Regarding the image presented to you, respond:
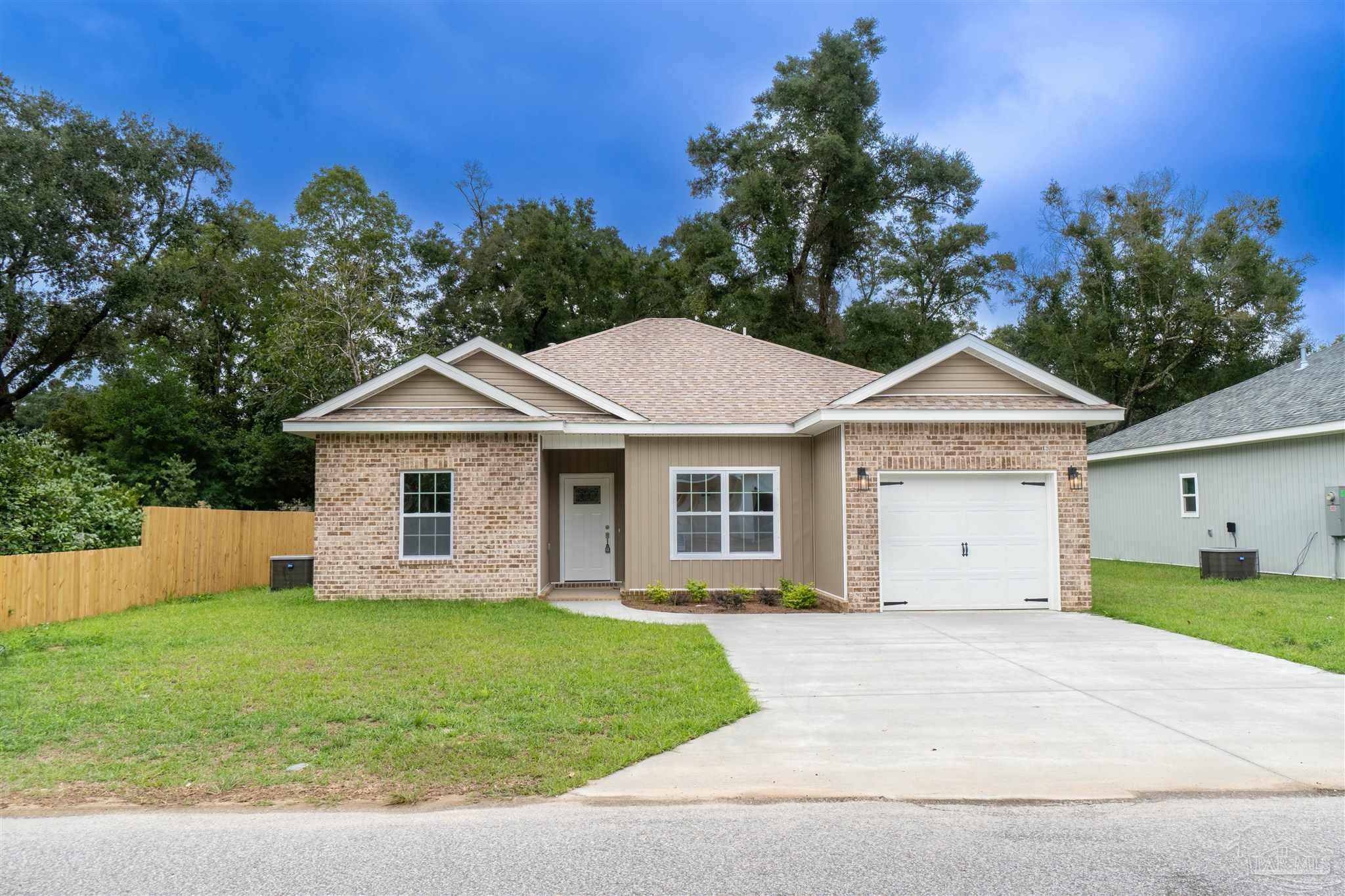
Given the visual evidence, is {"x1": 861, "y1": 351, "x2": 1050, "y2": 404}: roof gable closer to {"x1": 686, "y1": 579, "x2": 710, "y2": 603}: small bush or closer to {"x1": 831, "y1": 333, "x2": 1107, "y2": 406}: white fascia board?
{"x1": 831, "y1": 333, "x2": 1107, "y2": 406}: white fascia board

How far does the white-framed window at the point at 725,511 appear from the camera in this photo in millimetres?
14555

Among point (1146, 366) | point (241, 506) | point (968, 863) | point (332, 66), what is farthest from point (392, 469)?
point (1146, 366)

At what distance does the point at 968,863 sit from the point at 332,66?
2628 centimetres

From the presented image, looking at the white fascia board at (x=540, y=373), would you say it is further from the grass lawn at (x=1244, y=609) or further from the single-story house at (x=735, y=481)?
the grass lawn at (x=1244, y=609)

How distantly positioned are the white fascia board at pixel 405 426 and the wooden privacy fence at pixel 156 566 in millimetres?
3295

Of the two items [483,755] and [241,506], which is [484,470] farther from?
[241,506]

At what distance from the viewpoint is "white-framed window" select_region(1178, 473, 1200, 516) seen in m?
19.8

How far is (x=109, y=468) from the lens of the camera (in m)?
28.5

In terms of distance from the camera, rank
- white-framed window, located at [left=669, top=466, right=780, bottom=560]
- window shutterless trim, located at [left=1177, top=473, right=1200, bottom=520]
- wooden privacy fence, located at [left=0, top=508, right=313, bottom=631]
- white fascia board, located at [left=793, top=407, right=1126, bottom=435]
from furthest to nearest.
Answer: window shutterless trim, located at [left=1177, top=473, right=1200, bottom=520]
white-framed window, located at [left=669, top=466, right=780, bottom=560]
white fascia board, located at [left=793, top=407, right=1126, bottom=435]
wooden privacy fence, located at [left=0, top=508, right=313, bottom=631]

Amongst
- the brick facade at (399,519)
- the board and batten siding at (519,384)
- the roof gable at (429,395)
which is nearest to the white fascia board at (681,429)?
the board and batten siding at (519,384)

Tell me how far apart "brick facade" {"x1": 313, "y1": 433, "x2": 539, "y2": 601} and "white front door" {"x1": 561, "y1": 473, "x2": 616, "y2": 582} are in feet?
8.20

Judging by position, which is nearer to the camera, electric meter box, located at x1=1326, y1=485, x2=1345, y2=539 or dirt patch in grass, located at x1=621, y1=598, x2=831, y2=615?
dirt patch in grass, located at x1=621, y1=598, x2=831, y2=615

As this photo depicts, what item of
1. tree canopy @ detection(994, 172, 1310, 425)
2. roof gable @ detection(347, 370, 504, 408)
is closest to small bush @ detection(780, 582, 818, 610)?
roof gable @ detection(347, 370, 504, 408)

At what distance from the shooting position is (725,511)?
14.6 metres
